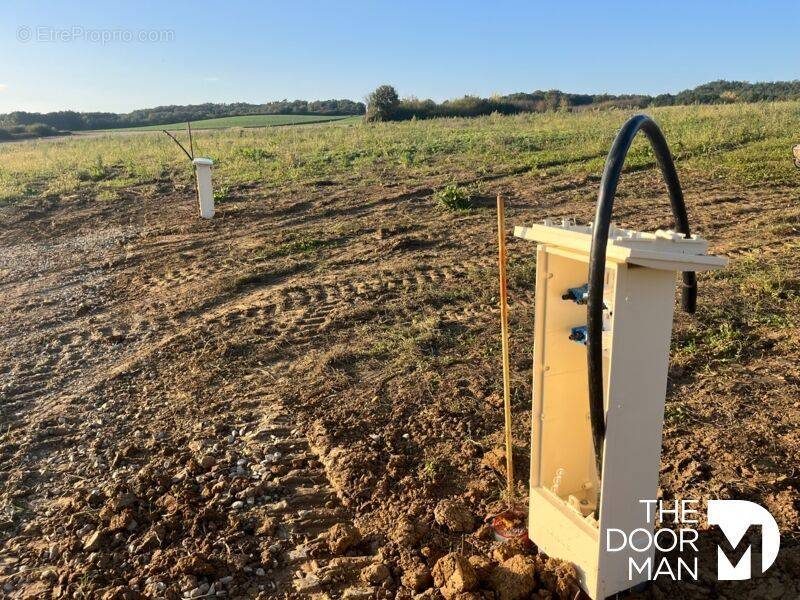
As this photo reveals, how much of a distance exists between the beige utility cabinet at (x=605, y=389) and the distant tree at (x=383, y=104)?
115 ft

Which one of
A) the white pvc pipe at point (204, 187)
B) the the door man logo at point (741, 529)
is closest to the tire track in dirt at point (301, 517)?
the the door man logo at point (741, 529)

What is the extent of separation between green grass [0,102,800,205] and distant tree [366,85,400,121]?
50.0 ft

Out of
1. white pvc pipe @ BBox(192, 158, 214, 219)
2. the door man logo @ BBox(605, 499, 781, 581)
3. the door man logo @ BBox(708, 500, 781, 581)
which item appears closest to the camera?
the door man logo @ BBox(605, 499, 781, 581)

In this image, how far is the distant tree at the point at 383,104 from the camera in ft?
121

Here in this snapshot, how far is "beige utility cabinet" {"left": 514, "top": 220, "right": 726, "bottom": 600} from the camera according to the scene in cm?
195

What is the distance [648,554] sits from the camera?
2.29m

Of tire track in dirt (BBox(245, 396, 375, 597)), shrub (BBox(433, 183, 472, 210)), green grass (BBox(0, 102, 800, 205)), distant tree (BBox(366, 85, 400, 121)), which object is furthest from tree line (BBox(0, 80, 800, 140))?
tire track in dirt (BBox(245, 396, 375, 597))

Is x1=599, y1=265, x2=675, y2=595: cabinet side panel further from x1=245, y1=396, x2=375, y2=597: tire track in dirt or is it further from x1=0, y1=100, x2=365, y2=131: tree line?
x1=0, y1=100, x2=365, y2=131: tree line

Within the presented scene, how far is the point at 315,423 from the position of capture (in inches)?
149

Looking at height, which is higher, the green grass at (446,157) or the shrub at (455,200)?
the green grass at (446,157)

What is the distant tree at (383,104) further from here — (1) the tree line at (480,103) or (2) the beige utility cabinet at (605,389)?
(2) the beige utility cabinet at (605,389)

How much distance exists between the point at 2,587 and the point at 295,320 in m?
3.21

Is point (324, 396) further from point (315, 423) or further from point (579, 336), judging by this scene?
point (579, 336)

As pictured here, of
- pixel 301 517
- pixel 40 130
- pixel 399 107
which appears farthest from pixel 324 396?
pixel 40 130
